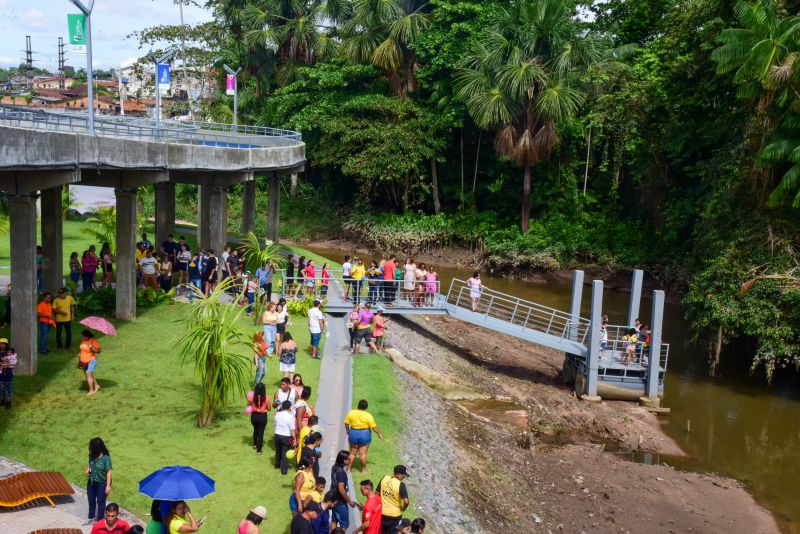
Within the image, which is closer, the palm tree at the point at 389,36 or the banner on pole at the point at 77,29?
the banner on pole at the point at 77,29

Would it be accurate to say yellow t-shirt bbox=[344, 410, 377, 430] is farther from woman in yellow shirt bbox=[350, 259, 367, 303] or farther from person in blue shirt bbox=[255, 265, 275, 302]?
woman in yellow shirt bbox=[350, 259, 367, 303]

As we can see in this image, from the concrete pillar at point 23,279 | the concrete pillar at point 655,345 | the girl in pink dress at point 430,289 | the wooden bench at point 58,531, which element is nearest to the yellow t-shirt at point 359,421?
the wooden bench at point 58,531

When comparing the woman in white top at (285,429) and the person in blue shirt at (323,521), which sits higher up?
the woman in white top at (285,429)

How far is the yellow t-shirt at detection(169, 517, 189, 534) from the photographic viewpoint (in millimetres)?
9578

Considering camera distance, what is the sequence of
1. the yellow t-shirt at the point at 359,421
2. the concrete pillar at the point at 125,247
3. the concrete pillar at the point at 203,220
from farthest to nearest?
the concrete pillar at the point at 203,220 < the concrete pillar at the point at 125,247 < the yellow t-shirt at the point at 359,421

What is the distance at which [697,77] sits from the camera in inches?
1362

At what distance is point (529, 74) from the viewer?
1564 inches

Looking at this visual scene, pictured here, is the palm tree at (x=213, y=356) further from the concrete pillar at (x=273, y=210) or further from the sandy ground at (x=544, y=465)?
the concrete pillar at (x=273, y=210)

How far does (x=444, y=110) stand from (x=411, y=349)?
2495cm

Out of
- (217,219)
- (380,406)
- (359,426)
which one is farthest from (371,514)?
(217,219)

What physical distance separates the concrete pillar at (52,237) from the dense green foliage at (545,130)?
787 inches

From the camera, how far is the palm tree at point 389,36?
153 ft

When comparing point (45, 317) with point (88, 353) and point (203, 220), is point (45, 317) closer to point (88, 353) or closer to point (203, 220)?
point (88, 353)

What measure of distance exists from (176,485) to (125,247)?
13.2 m
